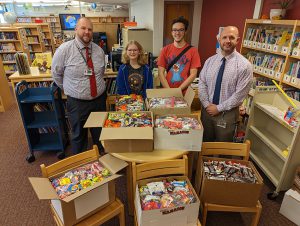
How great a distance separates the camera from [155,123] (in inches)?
67.9

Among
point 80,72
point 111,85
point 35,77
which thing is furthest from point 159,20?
point 80,72

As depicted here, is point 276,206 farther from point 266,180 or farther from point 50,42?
point 50,42

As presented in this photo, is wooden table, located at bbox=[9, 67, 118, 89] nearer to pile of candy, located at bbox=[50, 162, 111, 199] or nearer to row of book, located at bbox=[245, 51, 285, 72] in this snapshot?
pile of candy, located at bbox=[50, 162, 111, 199]

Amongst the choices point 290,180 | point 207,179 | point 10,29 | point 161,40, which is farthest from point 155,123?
point 10,29

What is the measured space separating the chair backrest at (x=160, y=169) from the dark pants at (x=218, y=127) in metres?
0.72

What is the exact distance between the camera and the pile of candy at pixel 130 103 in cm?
205

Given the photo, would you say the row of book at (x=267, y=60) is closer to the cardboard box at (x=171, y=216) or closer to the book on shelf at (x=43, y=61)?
the cardboard box at (x=171, y=216)

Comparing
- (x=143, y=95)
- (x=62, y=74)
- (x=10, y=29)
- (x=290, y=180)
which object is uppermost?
(x=10, y=29)

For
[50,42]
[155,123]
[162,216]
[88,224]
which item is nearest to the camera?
[162,216]

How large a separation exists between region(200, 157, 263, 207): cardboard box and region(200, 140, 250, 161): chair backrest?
0.24 metres

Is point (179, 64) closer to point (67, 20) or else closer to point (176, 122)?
point (176, 122)

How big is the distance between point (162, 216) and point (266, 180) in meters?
1.78

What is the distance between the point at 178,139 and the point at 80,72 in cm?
129

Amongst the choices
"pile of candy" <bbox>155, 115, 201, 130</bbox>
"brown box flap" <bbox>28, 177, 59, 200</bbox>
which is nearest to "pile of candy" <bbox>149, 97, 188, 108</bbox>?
"pile of candy" <bbox>155, 115, 201, 130</bbox>
